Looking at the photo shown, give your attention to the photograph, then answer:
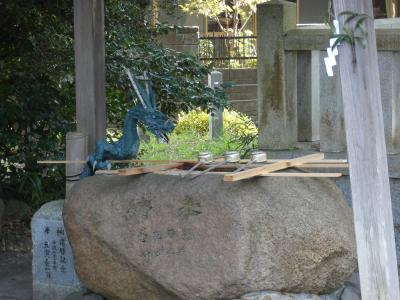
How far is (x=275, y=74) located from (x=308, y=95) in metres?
0.32

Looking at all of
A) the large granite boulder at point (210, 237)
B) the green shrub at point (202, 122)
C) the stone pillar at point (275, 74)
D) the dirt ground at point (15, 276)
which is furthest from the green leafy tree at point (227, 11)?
the large granite boulder at point (210, 237)

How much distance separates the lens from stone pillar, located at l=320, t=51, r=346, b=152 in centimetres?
603

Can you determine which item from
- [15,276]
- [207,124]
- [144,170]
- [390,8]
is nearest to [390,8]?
[390,8]

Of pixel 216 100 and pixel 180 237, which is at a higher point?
pixel 216 100

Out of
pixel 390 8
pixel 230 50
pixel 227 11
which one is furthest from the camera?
pixel 227 11

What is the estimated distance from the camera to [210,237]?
14.9 ft

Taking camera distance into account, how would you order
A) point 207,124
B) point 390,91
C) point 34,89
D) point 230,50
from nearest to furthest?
point 390,91 < point 34,89 < point 207,124 < point 230,50

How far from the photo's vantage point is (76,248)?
5.03 metres

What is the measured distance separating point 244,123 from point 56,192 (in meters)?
4.43

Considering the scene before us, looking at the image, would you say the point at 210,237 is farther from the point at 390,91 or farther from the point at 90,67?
the point at 390,91

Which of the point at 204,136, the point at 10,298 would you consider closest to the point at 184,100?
the point at 10,298

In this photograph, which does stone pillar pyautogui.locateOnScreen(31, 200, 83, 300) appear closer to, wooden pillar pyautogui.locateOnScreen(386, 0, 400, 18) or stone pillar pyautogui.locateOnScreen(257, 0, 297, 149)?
stone pillar pyautogui.locateOnScreen(257, 0, 297, 149)

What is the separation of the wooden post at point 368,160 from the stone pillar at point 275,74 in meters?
2.47

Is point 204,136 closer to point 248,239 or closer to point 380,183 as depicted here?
point 248,239
